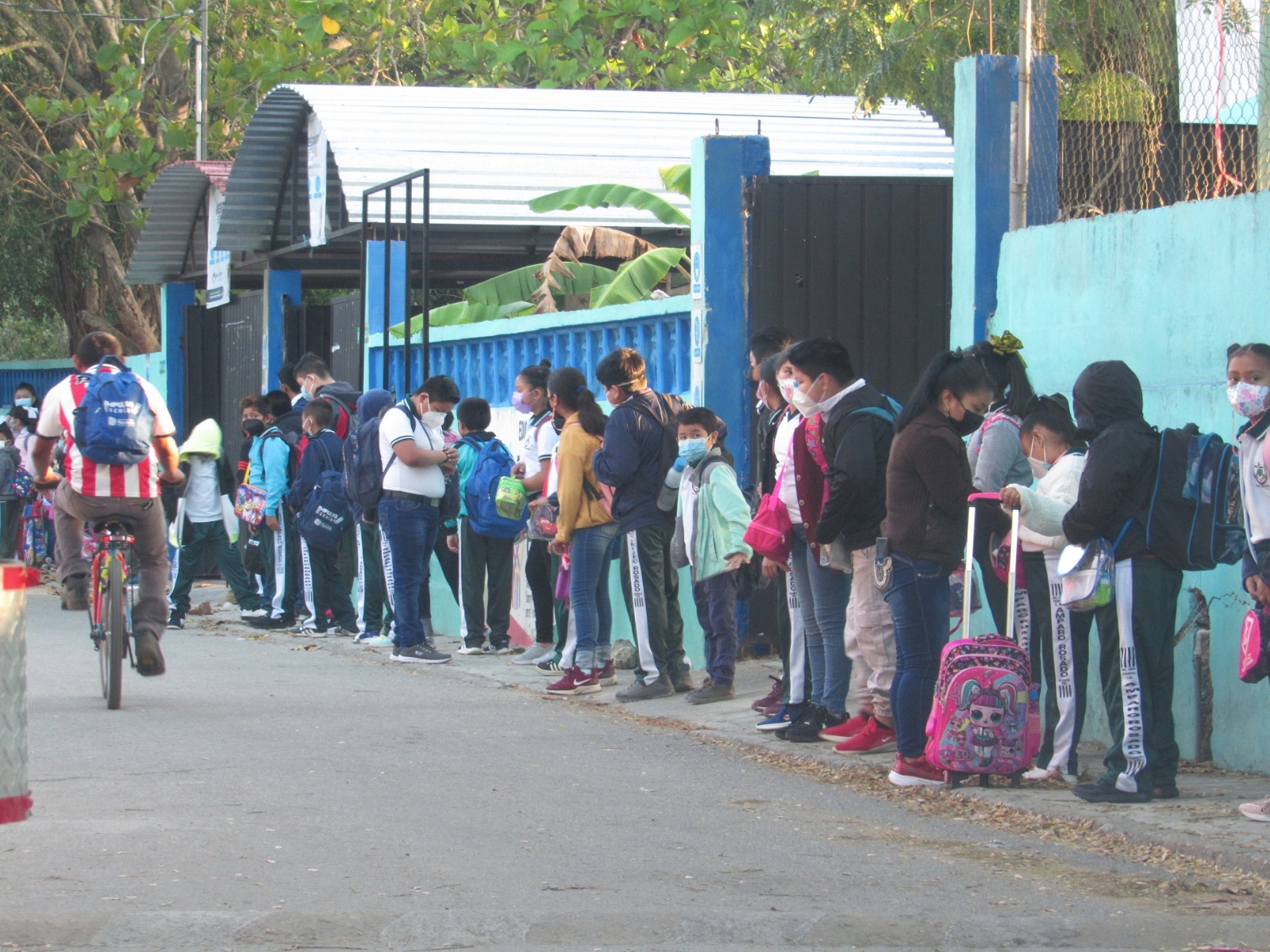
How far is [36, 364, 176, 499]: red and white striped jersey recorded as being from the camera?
381 inches

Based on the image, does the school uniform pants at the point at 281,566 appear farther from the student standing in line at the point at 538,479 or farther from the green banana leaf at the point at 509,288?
the student standing in line at the point at 538,479

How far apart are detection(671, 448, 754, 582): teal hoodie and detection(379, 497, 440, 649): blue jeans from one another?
2922 mm

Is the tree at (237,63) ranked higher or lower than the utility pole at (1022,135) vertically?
higher

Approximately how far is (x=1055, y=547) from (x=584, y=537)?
3852 mm

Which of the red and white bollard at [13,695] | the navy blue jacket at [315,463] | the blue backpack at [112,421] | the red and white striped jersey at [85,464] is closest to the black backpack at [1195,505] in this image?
the red and white bollard at [13,695]

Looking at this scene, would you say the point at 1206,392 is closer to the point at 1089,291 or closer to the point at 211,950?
the point at 1089,291

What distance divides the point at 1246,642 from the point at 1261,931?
1.56 m

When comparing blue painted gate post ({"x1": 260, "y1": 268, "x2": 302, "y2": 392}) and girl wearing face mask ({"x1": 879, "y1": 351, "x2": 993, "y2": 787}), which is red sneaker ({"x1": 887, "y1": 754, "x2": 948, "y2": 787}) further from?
blue painted gate post ({"x1": 260, "y1": 268, "x2": 302, "y2": 392})

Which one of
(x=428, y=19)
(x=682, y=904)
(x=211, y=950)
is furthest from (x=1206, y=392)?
(x=428, y=19)

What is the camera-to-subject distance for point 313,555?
47.8 feet

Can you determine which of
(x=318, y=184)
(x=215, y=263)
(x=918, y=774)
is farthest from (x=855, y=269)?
(x=215, y=263)

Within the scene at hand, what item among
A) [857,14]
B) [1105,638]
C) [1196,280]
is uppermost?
[857,14]

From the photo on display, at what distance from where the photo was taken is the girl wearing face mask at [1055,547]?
737 cm

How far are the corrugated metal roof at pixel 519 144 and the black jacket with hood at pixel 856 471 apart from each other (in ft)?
28.8
